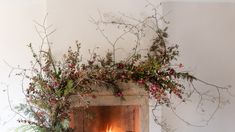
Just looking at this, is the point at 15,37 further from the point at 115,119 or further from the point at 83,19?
the point at 115,119

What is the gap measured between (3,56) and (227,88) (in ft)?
7.26

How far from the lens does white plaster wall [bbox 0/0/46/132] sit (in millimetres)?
3150

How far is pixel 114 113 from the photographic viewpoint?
3221 mm

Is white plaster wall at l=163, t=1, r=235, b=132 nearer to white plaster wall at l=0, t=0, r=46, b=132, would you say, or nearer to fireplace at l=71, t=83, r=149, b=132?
fireplace at l=71, t=83, r=149, b=132

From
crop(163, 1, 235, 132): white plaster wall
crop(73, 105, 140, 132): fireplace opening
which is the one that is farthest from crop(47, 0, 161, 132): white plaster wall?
crop(163, 1, 235, 132): white plaster wall

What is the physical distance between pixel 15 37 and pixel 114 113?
1195mm

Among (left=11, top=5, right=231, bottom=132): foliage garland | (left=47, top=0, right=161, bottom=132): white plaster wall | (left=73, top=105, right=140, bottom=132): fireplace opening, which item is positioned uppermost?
(left=47, top=0, right=161, bottom=132): white plaster wall

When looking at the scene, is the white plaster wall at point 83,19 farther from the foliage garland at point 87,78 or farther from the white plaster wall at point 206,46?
the white plaster wall at point 206,46

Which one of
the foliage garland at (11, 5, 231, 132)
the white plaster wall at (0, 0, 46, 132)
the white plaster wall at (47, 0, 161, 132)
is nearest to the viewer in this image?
the foliage garland at (11, 5, 231, 132)

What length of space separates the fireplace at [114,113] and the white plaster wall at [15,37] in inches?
26.1

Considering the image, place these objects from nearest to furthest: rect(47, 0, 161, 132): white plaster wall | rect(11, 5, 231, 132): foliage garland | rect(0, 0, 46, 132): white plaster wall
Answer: rect(11, 5, 231, 132): foliage garland < rect(47, 0, 161, 132): white plaster wall < rect(0, 0, 46, 132): white plaster wall

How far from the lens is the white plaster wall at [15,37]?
3150mm

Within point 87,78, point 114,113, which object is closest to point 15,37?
point 87,78

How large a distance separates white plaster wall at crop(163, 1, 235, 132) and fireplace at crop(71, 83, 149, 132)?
0.89 ft
